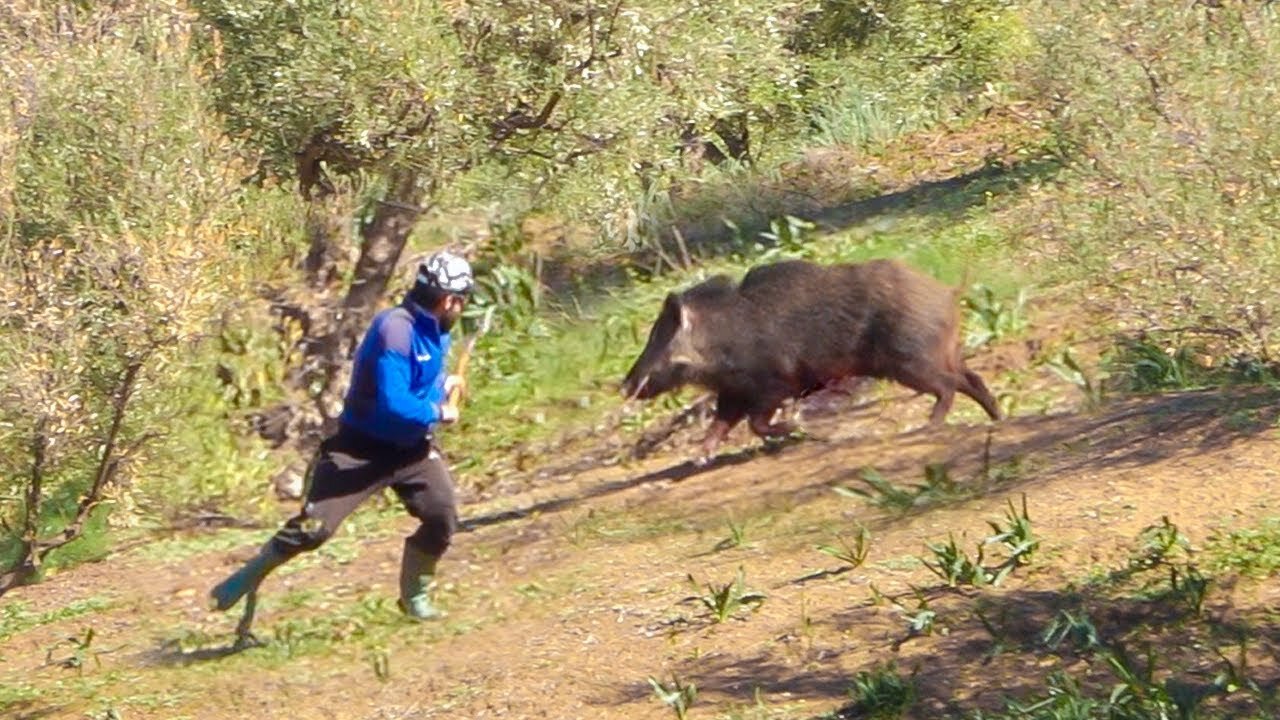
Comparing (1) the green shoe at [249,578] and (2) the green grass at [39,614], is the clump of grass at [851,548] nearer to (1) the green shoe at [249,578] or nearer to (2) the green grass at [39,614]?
(1) the green shoe at [249,578]

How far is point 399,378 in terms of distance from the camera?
8344 millimetres

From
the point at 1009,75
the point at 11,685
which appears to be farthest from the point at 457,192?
the point at 1009,75

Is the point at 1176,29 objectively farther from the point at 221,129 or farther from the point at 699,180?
the point at 699,180

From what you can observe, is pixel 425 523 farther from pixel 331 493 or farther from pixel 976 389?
pixel 976 389

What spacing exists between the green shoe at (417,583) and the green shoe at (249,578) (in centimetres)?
53

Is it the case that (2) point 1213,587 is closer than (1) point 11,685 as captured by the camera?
Yes

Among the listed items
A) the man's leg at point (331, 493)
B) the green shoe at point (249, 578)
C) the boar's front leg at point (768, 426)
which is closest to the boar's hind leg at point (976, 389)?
the boar's front leg at point (768, 426)

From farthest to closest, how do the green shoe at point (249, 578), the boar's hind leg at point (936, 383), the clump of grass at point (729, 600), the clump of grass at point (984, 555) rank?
the boar's hind leg at point (936, 383) → the green shoe at point (249, 578) → the clump of grass at point (729, 600) → the clump of grass at point (984, 555)

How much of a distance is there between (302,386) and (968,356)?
13.9ft

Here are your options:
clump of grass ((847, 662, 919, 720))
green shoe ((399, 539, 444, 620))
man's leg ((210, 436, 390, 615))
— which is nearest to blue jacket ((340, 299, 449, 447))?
man's leg ((210, 436, 390, 615))

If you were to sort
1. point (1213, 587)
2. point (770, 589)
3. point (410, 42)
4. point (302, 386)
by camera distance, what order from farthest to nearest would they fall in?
1. point (302, 386)
2. point (410, 42)
3. point (770, 589)
4. point (1213, 587)

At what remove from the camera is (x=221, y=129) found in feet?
31.0

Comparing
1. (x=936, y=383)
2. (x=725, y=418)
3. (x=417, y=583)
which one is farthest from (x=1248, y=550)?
(x=725, y=418)

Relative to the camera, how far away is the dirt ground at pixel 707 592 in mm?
7344
